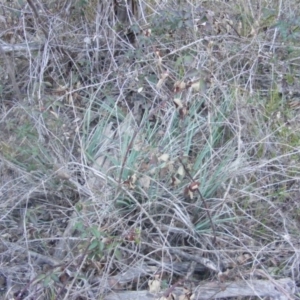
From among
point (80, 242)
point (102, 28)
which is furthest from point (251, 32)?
point (80, 242)

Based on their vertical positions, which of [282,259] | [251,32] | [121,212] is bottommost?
[282,259]

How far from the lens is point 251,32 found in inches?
122

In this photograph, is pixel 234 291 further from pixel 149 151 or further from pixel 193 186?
pixel 149 151

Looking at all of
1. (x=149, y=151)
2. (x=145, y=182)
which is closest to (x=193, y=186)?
(x=145, y=182)

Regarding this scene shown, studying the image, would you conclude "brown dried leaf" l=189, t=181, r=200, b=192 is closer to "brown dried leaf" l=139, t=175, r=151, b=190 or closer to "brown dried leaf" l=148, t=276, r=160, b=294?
"brown dried leaf" l=139, t=175, r=151, b=190

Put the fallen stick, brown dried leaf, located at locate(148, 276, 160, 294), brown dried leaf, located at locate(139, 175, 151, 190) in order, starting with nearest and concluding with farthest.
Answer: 1. brown dried leaf, located at locate(148, 276, 160, 294)
2. the fallen stick
3. brown dried leaf, located at locate(139, 175, 151, 190)

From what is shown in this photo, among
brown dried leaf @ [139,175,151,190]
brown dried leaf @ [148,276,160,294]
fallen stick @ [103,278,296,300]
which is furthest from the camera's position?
brown dried leaf @ [139,175,151,190]

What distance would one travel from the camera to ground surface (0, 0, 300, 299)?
2.32m

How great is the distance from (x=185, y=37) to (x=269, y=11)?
437mm

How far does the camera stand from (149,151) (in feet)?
8.45

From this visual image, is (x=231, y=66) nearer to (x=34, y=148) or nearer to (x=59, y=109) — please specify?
(x=59, y=109)

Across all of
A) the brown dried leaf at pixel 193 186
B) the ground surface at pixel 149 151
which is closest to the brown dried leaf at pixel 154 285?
the ground surface at pixel 149 151

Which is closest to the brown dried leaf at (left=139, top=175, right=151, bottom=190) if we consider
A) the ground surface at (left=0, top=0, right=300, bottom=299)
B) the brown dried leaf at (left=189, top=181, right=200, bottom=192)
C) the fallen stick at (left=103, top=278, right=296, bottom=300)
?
the ground surface at (left=0, top=0, right=300, bottom=299)

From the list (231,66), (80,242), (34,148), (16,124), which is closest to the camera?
(80,242)
